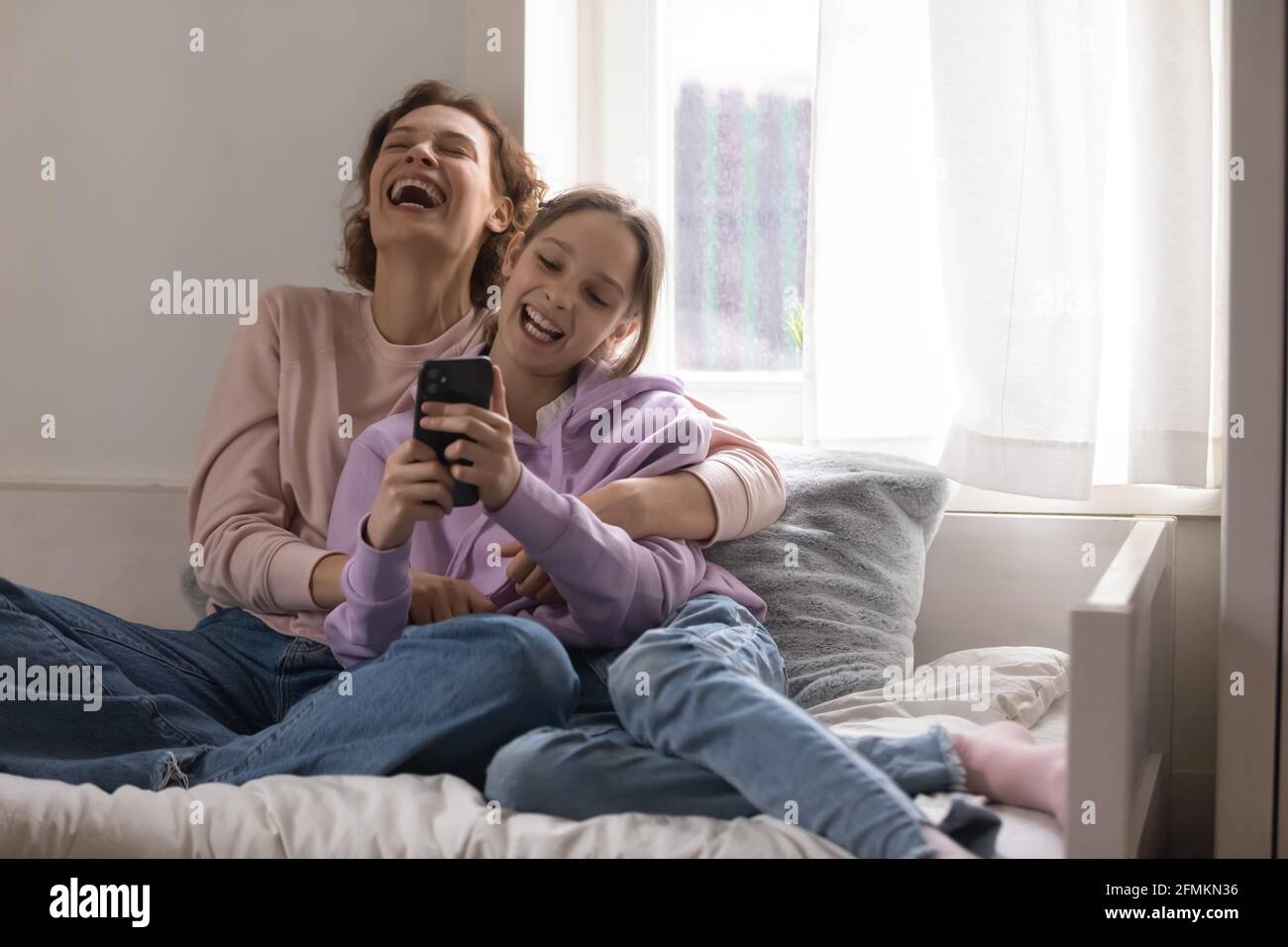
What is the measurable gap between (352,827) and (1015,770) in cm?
53

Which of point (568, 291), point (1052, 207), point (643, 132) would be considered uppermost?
point (643, 132)

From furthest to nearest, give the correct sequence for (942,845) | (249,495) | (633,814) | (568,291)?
(249,495) → (568,291) → (633,814) → (942,845)

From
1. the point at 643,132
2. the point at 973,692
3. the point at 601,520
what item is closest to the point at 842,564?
the point at 973,692

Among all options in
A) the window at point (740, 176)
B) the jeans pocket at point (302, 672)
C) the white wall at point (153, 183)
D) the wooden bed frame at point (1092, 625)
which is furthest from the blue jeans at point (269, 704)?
the window at point (740, 176)

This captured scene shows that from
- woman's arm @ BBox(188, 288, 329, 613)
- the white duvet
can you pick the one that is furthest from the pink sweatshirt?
the white duvet

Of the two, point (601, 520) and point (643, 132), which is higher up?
point (643, 132)

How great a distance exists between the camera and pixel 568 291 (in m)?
1.30

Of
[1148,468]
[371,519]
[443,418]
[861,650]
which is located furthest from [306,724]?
[1148,468]

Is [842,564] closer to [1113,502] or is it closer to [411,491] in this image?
[1113,502]

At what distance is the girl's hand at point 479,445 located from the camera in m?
1.07

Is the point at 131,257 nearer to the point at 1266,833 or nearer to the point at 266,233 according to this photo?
the point at 266,233

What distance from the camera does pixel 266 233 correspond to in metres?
1.82

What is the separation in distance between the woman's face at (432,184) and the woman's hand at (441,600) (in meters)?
0.47

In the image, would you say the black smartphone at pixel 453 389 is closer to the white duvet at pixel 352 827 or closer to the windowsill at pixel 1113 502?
the white duvet at pixel 352 827
